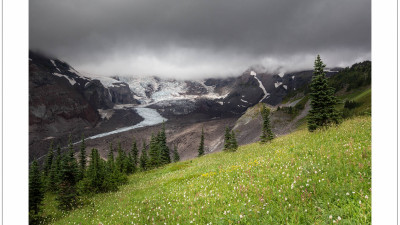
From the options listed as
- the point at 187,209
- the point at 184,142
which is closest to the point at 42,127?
the point at 184,142

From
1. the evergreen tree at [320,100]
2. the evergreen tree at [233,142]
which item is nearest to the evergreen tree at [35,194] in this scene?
the evergreen tree at [320,100]

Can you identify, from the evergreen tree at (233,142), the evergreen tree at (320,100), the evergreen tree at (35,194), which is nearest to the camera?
the evergreen tree at (35,194)

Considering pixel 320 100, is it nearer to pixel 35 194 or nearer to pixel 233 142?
pixel 233 142

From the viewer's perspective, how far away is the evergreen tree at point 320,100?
18131mm

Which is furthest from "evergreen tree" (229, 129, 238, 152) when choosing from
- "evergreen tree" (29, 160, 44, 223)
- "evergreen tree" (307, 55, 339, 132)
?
"evergreen tree" (29, 160, 44, 223)

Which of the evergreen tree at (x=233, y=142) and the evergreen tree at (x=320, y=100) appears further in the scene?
the evergreen tree at (x=233, y=142)

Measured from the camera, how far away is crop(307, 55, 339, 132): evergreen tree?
18.1 metres

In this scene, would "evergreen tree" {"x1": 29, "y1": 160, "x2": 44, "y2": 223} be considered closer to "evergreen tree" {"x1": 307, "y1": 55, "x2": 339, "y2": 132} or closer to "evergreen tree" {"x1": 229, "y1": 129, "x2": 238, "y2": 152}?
"evergreen tree" {"x1": 307, "y1": 55, "x2": 339, "y2": 132}

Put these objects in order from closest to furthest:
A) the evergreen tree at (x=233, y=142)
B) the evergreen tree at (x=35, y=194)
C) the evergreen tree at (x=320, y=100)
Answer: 1. the evergreen tree at (x=35, y=194)
2. the evergreen tree at (x=320, y=100)
3. the evergreen tree at (x=233, y=142)

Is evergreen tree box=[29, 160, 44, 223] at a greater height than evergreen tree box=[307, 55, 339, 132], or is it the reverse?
evergreen tree box=[307, 55, 339, 132]

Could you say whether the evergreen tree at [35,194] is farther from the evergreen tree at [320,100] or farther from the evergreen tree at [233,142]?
Result: the evergreen tree at [233,142]

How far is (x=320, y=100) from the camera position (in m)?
18.9


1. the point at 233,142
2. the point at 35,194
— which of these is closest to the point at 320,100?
the point at 233,142
